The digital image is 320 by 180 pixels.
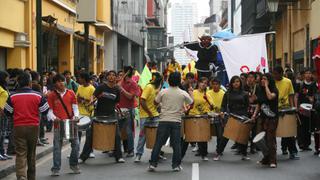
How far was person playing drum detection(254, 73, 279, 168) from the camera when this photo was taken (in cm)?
1209

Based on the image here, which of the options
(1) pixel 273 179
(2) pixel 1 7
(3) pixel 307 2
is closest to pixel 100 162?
(1) pixel 273 179

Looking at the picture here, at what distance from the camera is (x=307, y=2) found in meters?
30.9

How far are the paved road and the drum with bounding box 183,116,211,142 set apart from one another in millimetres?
505

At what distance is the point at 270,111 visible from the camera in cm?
1215

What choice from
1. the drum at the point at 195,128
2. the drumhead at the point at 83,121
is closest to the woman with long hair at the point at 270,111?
the drum at the point at 195,128

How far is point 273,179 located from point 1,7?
1254 centimetres

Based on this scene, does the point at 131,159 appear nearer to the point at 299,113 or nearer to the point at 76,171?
the point at 76,171

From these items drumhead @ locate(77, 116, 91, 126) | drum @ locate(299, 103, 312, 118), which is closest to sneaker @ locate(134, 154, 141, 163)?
drumhead @ locate(77, 116, 91, 126)

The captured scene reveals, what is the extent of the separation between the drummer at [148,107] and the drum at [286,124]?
97.2 inches

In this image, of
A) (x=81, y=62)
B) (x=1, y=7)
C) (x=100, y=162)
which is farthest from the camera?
(x=81, y=62)

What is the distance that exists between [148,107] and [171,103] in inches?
57.3

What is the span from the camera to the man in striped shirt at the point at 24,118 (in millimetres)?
9734

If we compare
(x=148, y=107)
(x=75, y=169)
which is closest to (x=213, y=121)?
(x=148, y=107)

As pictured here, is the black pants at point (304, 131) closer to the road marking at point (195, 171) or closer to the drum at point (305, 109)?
the drum at point (305, 109)
